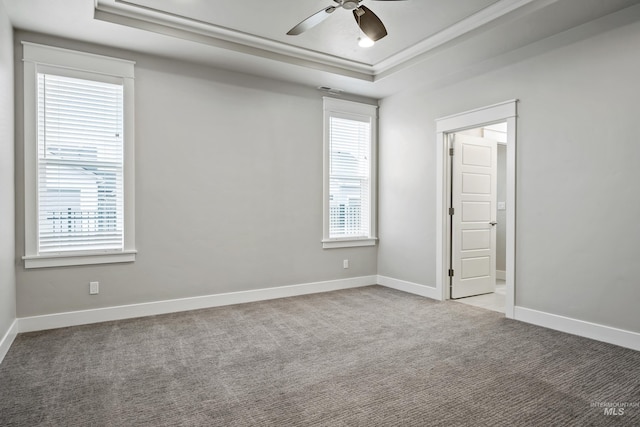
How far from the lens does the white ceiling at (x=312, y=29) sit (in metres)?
3.25

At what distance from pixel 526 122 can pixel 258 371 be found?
11.6ft

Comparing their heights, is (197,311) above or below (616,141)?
below

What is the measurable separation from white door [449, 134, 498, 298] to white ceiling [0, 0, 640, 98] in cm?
110

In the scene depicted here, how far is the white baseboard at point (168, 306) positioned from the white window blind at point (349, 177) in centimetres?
79

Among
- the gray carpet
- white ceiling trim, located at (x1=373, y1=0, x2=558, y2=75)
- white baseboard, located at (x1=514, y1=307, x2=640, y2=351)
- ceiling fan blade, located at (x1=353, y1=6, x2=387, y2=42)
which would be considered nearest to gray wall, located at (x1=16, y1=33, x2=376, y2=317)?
the gray carpet

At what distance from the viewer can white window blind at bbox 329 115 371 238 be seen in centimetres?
545

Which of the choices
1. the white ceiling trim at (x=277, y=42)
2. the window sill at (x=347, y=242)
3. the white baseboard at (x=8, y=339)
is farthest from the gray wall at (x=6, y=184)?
the window sill at (x=347, y=242)

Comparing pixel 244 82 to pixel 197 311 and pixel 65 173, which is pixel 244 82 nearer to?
pixel 65 173

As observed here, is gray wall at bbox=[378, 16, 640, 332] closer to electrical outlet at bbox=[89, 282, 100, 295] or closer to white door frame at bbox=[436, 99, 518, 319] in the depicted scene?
white door frame at bbox=[436, 99, 518, 319]

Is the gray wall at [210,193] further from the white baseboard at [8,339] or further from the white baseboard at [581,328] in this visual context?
the white baseboard at [581,328]

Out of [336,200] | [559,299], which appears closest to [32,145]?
[336,200]

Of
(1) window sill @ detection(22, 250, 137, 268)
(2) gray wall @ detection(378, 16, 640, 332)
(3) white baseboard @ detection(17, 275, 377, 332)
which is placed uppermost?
(2) gray wall @ detection(378, 16, 640, 332)

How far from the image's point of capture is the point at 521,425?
2.06 metres

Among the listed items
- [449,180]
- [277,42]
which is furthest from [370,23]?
[449,180]
